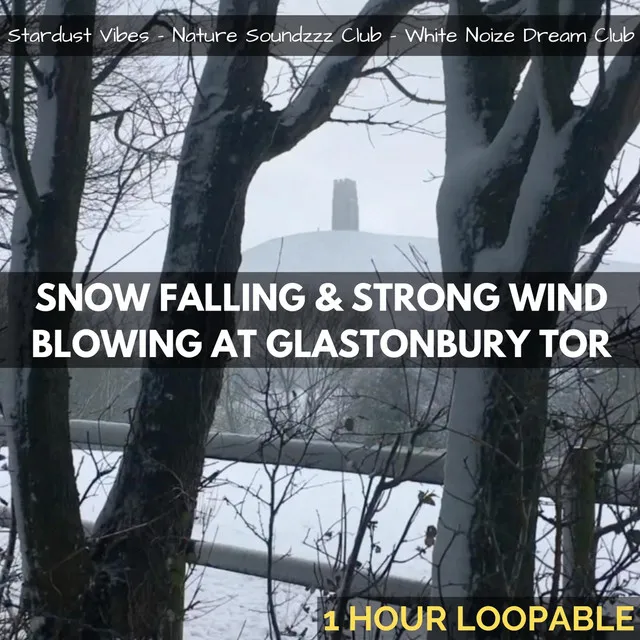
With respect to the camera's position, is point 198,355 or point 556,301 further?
point 198,355

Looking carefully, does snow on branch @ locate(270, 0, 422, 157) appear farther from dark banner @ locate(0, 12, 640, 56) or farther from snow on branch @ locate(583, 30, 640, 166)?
snow on branch @ locate(583, 30, 640, 166)

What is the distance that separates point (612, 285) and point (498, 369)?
1.68 m

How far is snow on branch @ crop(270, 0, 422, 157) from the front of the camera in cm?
411

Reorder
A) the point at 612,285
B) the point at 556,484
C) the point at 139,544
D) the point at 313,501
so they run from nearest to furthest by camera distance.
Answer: the point at 556,484 < the point at 139,544 < the point at 612,285 < the point at 313,501

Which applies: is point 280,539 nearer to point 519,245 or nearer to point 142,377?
point 142,377

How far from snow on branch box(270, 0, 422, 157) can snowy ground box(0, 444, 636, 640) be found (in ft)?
5.88

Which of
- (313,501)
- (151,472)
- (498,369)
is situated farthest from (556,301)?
(313,501)

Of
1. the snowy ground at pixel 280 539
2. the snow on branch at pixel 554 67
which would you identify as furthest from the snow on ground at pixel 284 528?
the snow on branch at pixel 554 67

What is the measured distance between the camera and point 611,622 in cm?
264

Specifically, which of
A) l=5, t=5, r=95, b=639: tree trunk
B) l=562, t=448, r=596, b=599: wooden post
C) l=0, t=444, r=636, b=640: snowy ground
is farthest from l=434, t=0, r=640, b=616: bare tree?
l=5, t=5, r=95, b=639: tree trunk

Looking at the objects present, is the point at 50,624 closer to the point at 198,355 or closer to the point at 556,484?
the point at 198,355

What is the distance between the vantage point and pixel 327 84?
4.16 meters

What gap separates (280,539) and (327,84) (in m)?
3.80

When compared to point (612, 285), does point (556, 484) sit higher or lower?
lower
